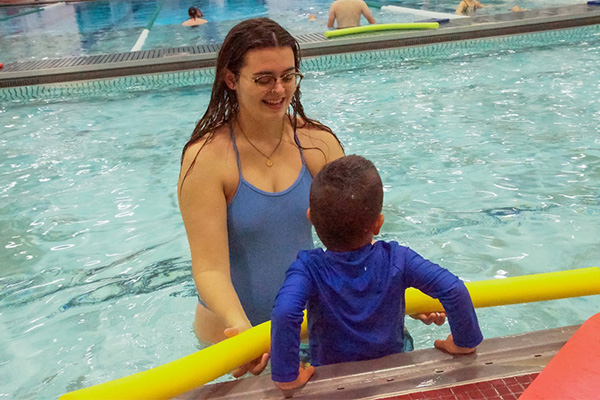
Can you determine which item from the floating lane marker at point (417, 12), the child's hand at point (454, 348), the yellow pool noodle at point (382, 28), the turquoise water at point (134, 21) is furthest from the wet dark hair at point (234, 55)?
the turquoise water at point (134, 21)

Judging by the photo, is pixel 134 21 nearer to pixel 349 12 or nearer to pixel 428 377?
pixel 349 12

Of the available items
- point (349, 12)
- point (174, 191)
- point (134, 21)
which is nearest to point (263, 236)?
point (174, 191)

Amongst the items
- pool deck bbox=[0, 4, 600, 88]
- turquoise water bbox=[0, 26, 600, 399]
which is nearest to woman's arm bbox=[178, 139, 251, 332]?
turquoise water bbox=[0, 26, 600, 399]

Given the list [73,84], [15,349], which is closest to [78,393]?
[15,349]

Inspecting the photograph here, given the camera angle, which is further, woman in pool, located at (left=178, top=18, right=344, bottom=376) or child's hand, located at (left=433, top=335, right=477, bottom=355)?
woman in pool, located at (left=178, top=18, right=344, bottom=376)

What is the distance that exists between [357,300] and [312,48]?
6808mm

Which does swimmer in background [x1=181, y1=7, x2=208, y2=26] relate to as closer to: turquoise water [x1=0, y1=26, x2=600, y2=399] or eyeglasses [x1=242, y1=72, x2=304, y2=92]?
turquoise water [x1=0, y1=26, x2=600, y2=399]

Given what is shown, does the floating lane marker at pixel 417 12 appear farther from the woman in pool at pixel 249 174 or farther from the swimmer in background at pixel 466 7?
the woman in pool at pixel 249 174

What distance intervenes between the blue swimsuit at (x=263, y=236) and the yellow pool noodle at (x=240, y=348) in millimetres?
405

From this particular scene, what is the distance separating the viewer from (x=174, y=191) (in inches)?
181

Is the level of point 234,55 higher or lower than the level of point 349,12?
higher

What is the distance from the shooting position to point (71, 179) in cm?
488

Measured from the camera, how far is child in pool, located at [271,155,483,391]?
1382 mm

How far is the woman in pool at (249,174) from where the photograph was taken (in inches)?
70.1
